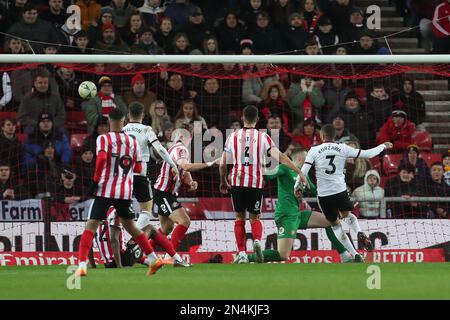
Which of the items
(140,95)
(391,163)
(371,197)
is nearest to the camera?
(371,197)

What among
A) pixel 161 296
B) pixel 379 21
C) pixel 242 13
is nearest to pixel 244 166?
pixel 161 296

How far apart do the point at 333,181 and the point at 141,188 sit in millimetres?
2721

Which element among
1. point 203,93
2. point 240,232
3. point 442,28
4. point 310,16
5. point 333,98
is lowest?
point 240,232

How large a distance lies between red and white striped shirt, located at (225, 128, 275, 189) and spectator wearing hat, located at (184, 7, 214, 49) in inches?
216

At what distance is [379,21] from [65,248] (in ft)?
30.3

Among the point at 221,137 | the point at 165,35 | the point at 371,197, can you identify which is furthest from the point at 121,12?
the point at 371,197

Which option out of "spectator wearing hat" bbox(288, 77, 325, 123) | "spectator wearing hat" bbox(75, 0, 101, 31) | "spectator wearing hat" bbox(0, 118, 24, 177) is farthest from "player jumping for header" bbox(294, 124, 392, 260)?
"spectator wearing hat" bbox(75, 0, 101, 31)

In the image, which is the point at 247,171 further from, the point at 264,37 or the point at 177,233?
the point at 264,37

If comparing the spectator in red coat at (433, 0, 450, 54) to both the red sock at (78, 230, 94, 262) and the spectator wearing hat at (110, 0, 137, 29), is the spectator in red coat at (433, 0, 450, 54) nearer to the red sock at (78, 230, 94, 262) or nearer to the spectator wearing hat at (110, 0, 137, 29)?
the spectator wearing hat at (110, 0, 137, 29)

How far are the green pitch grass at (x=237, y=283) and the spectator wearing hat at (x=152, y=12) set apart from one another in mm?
7473

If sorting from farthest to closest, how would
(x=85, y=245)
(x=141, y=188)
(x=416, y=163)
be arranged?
1. (x=416, y=163)
2. (x=141, y=188)
3. (x=85, y=245)

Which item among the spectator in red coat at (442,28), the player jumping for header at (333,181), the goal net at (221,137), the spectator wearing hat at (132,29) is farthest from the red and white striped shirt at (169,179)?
the spectator in red coat at (442,28)

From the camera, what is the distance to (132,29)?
20.7 m

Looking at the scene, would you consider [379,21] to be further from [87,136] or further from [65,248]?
[65,248]
